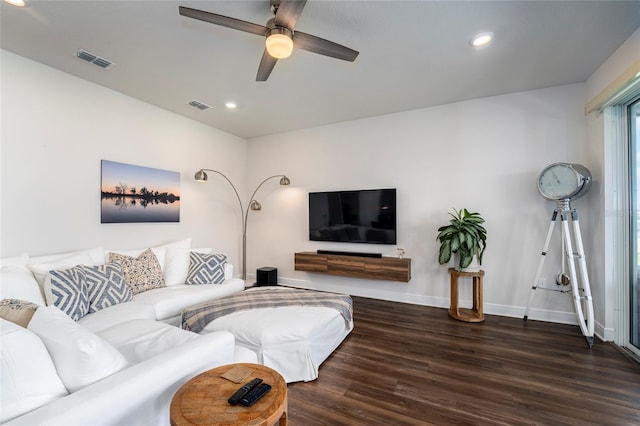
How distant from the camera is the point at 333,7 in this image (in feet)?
6.72

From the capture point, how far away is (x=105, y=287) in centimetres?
254

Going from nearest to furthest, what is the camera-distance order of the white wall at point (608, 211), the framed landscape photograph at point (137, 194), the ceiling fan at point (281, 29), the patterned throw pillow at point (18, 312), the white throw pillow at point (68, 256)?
the patterned throw pillow at point (18, 312)
the ceiling fan at point (281, 29)
the white throw pillow at point (68, 256)
the white wall at point (608, 211)
the framed landscape photograph at point (137, 194)

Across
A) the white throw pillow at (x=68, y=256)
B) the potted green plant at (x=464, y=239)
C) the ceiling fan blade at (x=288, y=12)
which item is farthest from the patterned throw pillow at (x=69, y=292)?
the potted green plant at (x=464, y=239)

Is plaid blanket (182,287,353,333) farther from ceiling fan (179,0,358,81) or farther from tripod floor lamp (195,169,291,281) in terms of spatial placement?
ceiling fan (179,0,358,81)

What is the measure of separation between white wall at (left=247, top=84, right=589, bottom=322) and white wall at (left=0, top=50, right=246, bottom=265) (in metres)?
1.89

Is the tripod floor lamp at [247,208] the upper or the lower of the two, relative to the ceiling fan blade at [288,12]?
lower

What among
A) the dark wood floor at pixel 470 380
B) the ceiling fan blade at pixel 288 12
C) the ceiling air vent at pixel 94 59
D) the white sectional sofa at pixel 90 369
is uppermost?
the ceiling air vent at pixel 94 59

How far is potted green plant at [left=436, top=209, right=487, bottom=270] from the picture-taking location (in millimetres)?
3236

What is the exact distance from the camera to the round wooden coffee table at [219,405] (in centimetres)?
105

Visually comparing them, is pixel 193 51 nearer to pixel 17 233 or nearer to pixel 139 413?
pixel 17 233

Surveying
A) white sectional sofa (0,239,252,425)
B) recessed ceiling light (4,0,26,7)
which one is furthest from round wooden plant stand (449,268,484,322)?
recessed ceiling light (4,0,26,7)

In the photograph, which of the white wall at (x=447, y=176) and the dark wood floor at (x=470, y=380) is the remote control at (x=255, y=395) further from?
the white wall at (x=447, y=176)

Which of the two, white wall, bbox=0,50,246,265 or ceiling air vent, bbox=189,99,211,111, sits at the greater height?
ceiling air vent, bbox=189,99,211,111

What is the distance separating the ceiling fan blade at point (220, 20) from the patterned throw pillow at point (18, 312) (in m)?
1.88
